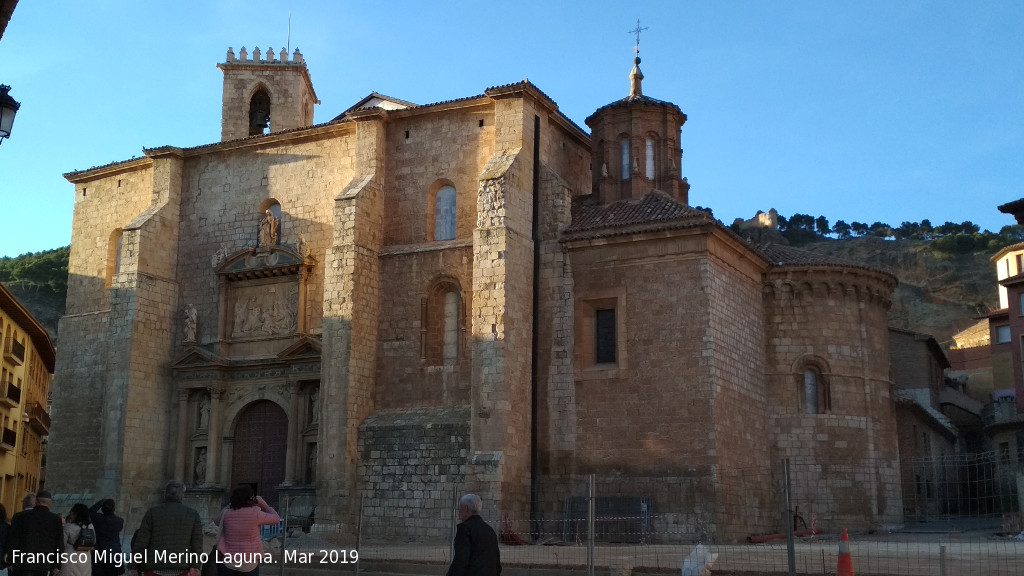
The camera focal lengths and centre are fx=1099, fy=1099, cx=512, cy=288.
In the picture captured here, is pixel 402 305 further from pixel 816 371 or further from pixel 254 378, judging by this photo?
pixel 816 371

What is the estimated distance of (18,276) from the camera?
6612 centimetres

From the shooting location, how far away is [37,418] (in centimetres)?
3938

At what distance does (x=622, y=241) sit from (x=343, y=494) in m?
8.33

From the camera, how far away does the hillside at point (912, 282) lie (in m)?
64.6

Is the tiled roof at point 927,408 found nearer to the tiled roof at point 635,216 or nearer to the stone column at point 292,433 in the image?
the tiled roof at point 635,216

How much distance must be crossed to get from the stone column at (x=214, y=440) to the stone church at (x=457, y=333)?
0.06 m

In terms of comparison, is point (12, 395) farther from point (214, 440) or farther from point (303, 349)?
point (303, 349)

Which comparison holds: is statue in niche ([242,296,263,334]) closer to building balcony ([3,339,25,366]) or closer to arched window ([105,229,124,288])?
arched window ([105,229,124,288])

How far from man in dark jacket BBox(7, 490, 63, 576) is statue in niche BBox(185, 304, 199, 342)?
Result: 18460 mm

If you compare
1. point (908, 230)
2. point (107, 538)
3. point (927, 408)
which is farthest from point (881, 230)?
point (107, 538)

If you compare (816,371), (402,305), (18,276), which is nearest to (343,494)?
(402,305)

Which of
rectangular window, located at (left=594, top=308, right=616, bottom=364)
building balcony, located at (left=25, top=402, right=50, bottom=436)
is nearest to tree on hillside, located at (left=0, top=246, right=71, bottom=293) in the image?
building balcony, located at (left=25, top=402, right=50, bottom=436)

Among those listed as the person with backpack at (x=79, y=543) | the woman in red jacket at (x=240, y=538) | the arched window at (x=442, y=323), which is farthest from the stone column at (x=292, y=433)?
the woman in red jacket at (x=240, y=538)

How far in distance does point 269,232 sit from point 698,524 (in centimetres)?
1302
